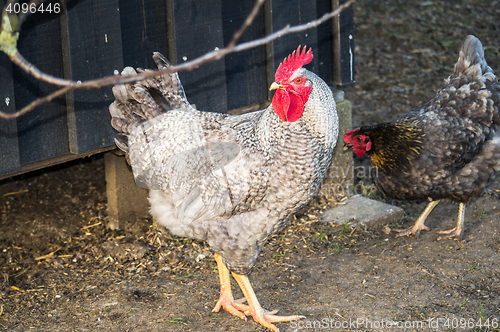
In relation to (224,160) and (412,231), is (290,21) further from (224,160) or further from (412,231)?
(412,231)

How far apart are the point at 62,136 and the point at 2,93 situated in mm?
620

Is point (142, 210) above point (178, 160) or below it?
below

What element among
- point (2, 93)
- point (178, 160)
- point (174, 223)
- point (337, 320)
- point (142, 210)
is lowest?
point (337, 320)

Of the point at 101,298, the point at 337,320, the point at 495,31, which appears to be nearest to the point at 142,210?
the point at 101,298

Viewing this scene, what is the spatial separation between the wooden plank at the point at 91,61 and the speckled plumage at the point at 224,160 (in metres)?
0.36

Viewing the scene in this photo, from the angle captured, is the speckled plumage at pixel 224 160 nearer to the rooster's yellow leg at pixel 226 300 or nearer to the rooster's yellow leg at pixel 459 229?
the rooster's yellow leg at pixel 226 300

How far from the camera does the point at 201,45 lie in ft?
14.6

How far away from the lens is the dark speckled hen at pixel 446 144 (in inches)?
181

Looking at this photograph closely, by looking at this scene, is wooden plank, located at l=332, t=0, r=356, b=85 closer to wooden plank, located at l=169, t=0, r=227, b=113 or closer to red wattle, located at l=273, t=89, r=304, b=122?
wooden plank, located at l=169, t=0, r=227, b=113

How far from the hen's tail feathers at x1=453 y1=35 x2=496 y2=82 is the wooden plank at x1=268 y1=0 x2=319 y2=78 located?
4.84ft

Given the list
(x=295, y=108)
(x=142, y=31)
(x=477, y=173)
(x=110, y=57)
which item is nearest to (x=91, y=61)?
(x=110, y=57)

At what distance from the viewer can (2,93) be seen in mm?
3518

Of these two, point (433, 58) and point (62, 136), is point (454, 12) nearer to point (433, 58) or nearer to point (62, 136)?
point (433, 58)

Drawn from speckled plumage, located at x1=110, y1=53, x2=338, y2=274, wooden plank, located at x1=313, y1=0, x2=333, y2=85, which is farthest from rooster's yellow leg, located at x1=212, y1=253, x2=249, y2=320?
wooden plank, located at x1=313, y1=0, x2=333, y2=85
